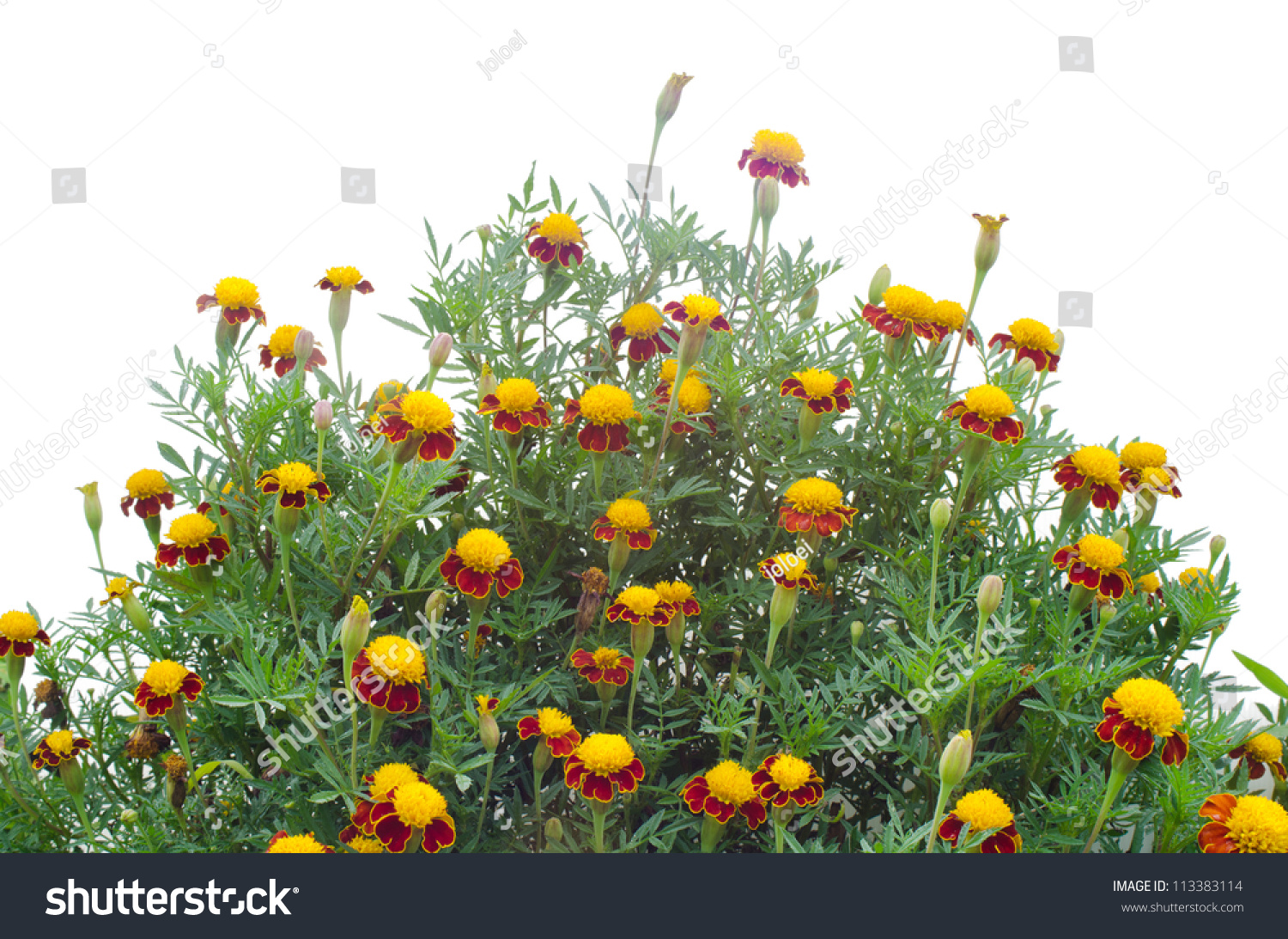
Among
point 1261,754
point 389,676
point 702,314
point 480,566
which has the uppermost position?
point 702,314

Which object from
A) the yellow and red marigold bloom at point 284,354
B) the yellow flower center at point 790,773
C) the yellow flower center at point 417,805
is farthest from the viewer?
the yellow and red marigold bloom at point 284,354

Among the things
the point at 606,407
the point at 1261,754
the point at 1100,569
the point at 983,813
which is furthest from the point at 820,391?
the point at 1261,754

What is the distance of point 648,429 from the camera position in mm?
1214

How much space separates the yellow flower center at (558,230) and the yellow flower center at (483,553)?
40 centimetres

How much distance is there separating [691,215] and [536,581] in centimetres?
51

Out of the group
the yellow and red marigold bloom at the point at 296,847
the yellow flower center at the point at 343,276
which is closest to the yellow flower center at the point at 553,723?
the yellow and red marigold bloom at the point at 296,847

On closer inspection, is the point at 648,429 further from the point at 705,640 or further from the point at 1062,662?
the point at 1062,662

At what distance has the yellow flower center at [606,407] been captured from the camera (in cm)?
108

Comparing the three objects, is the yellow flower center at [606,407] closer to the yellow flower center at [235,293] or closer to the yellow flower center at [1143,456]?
the yellow flower center at [235,293]

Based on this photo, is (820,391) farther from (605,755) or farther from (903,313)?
(605,755)

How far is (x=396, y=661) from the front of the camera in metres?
0.93

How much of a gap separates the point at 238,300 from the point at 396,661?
520mm

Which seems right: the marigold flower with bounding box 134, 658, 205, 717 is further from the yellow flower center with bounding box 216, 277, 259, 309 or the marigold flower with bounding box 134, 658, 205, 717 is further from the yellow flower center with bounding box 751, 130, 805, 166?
the yellow flower center with bounding box 751, 130, 805, 166

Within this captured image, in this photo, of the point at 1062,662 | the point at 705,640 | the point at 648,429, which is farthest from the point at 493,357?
the point at 1062,662
